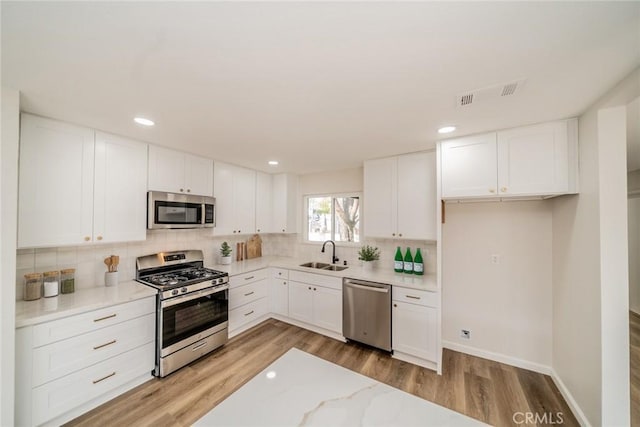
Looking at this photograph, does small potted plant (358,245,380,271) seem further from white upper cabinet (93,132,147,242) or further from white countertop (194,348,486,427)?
white upper cabinet (93,132,147,242)

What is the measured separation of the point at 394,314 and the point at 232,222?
2.46 metres

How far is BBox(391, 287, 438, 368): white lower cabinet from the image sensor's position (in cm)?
243

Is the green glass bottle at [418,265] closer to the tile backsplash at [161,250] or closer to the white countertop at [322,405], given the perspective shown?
the tile backsplash at [161,250]

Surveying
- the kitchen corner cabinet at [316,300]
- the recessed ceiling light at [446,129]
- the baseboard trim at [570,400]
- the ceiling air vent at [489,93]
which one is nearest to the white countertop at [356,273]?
the kitchen corner cabinet at [316,300]

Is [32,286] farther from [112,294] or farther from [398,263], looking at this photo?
[398,263]

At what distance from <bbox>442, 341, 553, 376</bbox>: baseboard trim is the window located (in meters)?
1.74

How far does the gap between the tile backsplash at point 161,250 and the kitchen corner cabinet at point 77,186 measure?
0.36 metres

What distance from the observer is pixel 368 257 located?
3.22 m

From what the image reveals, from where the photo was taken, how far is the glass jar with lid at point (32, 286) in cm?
193

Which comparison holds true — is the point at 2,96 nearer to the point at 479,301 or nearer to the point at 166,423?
the point at 166,423

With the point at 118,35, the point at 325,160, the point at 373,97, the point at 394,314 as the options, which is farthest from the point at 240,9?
the point at 394,314

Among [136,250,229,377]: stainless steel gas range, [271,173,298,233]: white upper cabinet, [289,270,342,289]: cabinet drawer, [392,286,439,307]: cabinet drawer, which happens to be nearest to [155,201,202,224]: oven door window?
[136,250,229,377]: stainless steel gas range

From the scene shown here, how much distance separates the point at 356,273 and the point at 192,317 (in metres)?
1.91

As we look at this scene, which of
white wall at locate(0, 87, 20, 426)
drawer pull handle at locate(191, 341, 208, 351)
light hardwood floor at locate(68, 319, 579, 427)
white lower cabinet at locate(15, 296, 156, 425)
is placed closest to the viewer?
white wall at locate(0, 87, 20, 426)
